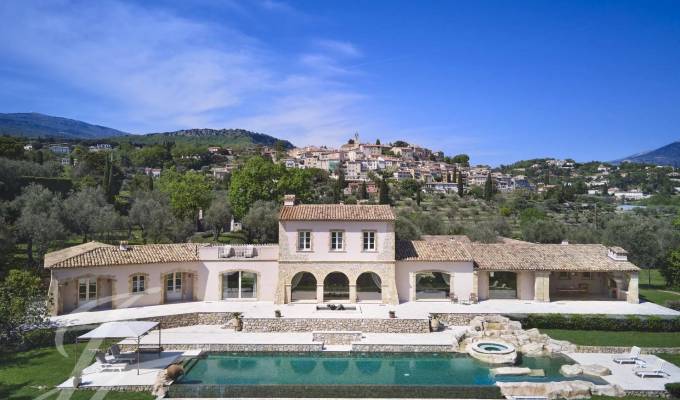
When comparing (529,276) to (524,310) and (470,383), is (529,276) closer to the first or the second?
(524,310)

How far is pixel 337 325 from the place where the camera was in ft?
83.7

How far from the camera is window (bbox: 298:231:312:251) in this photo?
96.8ft

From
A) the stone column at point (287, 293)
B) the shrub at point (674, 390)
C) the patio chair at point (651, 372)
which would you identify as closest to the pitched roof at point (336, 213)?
the stone column at point (287, 293)

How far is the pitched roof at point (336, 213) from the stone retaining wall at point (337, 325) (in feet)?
21.0

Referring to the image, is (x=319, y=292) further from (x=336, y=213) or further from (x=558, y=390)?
(x=558, y=390)

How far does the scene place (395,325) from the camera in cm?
2544

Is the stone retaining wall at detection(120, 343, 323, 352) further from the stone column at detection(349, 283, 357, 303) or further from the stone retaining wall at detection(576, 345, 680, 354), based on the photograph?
the stone retaining wall at detection(576, 345, 680, 354)

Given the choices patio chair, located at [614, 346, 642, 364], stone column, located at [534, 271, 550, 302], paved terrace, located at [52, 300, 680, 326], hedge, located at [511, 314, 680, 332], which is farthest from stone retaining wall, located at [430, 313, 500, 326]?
patio chair, located at [614, 346, 642, 364]

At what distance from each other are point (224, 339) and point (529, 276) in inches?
765

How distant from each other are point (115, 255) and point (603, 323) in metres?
28.0

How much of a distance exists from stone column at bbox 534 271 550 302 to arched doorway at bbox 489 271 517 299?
4.73ft

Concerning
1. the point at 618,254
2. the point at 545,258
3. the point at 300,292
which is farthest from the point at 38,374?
the point at 618,254

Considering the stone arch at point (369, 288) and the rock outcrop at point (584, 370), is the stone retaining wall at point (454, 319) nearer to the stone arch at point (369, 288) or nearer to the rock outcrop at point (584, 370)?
the stone arch at point (369, 288)

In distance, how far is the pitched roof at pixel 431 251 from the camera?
2969 centimetres
